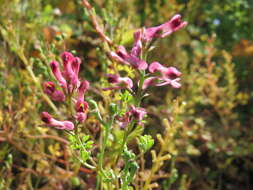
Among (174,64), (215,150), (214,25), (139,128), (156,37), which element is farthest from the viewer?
(214,25)

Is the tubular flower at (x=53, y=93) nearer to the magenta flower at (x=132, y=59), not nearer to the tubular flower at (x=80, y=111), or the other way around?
the tubular flower at (x=80, y=111)

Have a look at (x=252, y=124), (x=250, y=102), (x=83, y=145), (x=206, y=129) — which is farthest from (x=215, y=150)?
(x=83, y=145)

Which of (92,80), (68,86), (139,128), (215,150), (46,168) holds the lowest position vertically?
(215,150)

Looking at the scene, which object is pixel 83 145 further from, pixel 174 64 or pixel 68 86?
pixel 174 64

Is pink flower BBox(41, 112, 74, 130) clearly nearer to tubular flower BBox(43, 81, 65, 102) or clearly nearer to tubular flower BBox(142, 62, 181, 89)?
tubular flower BBox(43, 81, 65, 102)

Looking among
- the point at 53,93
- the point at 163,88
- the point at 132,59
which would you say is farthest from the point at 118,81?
the point at 163,88

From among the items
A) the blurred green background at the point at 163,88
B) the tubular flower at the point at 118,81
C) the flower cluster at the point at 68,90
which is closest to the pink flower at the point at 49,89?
the flower cluster at the point at 68,90

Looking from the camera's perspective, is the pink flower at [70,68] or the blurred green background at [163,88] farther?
the blurred green background at [163,88]

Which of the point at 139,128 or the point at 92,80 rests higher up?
the point at 139,128
